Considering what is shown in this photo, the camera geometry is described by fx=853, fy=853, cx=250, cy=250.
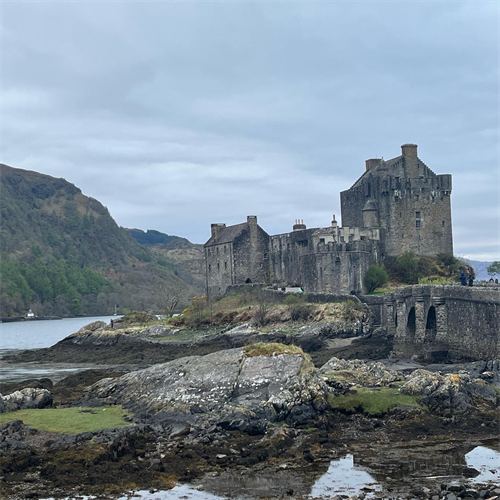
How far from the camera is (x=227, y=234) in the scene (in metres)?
74.0

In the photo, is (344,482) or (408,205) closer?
(344,482)

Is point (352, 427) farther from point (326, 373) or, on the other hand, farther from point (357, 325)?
point (357, 325)

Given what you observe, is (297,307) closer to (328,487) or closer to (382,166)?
(382,166)

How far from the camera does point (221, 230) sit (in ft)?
253

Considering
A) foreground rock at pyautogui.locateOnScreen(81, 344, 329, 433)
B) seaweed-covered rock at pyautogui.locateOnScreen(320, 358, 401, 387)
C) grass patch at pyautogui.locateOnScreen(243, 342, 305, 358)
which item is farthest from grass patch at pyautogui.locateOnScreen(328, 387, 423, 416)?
grass patch at pyautogui.locateOnScreen(243, 342, 305, 358)

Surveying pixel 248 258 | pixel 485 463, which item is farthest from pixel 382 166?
pixel 485 463

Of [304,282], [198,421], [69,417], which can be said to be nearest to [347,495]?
[198,421]

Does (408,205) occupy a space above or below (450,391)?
above

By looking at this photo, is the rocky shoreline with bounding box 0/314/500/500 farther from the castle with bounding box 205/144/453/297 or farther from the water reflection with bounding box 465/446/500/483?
the castle with bounding box 205/144/453/297

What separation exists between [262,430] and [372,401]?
4257mm

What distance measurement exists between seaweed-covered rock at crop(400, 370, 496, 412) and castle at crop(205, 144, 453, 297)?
30398 mm

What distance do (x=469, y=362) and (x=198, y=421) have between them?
14.6 m

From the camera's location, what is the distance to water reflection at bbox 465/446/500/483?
19.0 metres

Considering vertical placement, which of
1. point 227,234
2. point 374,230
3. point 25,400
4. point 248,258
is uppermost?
point 227,234
